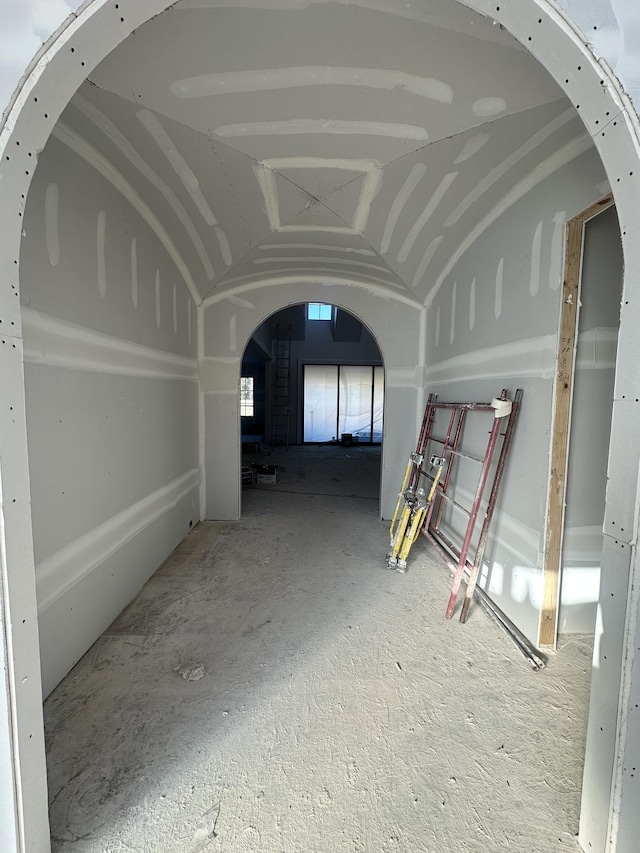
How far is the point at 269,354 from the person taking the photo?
10398 mm

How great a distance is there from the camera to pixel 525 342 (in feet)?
7.70

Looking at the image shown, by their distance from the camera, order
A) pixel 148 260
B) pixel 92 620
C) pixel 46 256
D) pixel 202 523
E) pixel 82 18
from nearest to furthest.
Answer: pixel 82 18 → pixel 46 256 → pixel 92 620 → pixel 148 260 → pixel 202 523

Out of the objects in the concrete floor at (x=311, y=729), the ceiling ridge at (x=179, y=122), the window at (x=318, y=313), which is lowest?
the concrete floor at (x=311, y=729)

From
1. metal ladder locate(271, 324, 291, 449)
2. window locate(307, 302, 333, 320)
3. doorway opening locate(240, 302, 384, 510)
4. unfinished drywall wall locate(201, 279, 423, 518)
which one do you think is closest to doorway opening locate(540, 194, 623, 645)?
unfinished drywall wall locate(201, 279, 423, 518)

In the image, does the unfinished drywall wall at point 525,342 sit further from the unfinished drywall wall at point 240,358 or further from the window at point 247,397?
the window at point 247,397

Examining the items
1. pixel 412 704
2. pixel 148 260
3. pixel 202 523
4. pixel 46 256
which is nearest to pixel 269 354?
pixel 202 523

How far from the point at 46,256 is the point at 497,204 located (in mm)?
2679

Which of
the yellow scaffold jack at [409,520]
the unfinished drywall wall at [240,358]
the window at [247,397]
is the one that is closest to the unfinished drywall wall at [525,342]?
the yellow scaffold jack at [409,520]

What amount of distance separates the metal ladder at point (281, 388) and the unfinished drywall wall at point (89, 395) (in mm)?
7770

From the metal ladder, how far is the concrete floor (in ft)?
26.6

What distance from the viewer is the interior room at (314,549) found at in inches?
54.7

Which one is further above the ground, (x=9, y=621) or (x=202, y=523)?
(x=9, y=621)

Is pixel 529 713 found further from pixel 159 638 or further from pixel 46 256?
pixel 46 256

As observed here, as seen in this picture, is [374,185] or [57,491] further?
[374,185]
